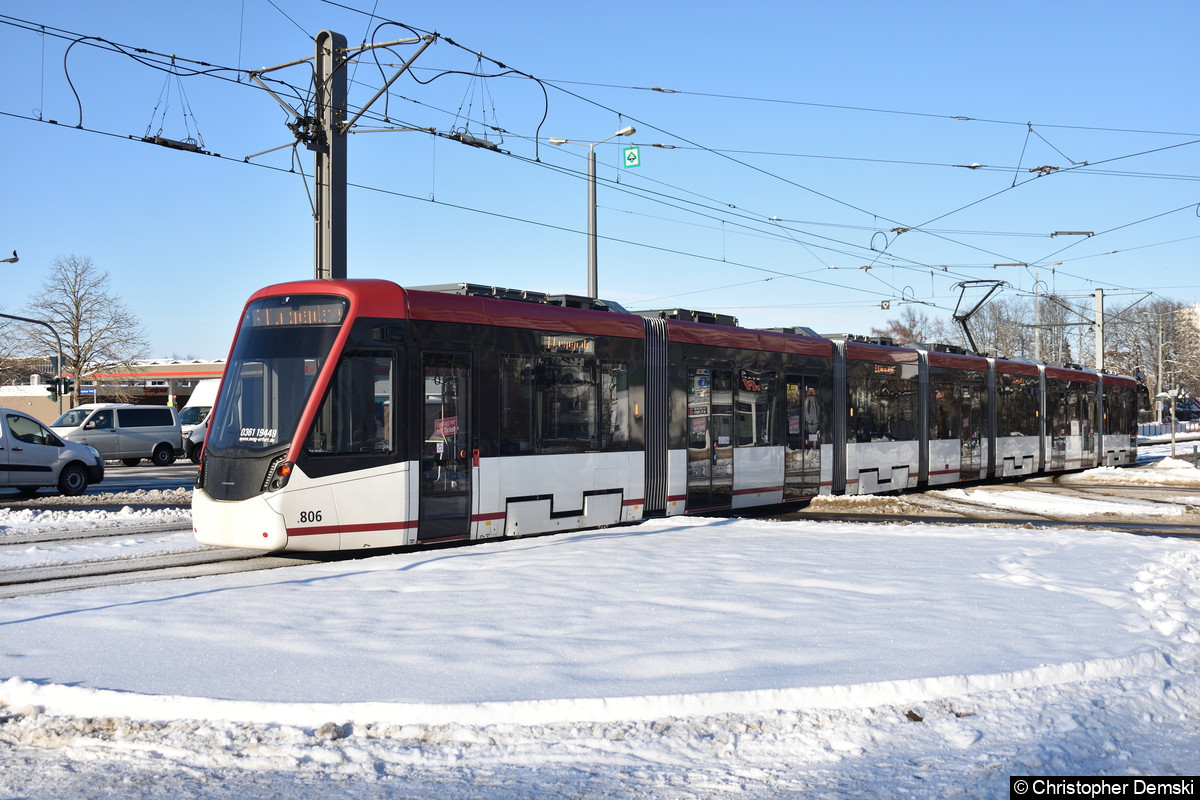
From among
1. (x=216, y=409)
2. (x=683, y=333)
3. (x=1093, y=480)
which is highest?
(x=683, y=333)

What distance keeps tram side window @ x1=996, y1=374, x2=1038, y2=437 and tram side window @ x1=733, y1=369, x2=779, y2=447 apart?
11.0 m

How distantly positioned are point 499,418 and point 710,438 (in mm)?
4765

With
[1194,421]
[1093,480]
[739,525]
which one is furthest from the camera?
[1194,421]

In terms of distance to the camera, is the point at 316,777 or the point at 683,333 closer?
the point at 316,777

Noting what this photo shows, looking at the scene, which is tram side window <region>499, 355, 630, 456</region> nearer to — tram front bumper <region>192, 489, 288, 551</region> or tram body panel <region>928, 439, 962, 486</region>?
tram front bumper <region>192, 489, 288, 551</region>

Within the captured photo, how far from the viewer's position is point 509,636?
6805 mm

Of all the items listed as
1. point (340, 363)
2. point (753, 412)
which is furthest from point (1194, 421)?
point (340, 363)

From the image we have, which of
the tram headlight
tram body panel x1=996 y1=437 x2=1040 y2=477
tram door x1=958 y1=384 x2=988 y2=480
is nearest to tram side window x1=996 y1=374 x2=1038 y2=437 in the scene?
tram body panel x1=996 y1=437 x2=1040 y2=477

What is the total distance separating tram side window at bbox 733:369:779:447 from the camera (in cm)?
1680

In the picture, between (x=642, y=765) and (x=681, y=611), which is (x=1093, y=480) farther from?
(x=642, y=765)

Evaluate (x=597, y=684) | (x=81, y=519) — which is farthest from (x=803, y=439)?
(x=597, y=684)

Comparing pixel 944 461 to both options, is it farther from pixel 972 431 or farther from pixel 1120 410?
pixel 1120 410

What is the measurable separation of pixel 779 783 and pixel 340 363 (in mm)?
7555

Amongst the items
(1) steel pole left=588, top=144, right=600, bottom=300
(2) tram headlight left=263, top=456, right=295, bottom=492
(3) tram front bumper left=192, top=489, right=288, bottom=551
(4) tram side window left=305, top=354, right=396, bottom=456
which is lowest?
(3) tram front bumper left=192, top=489, right=288, bottom=551
